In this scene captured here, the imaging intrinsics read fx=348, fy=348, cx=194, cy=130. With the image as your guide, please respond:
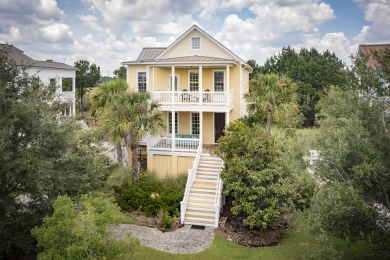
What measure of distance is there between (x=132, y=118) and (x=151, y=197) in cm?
492

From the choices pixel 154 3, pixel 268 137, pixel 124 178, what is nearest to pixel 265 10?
pixel 154 3

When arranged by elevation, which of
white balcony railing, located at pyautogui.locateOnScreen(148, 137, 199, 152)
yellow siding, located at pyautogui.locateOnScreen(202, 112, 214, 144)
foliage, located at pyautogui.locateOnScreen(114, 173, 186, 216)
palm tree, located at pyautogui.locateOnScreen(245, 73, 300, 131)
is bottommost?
foliage, located at pyautogui.locateOnScreen(114, 173, 186, 216)

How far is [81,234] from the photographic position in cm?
969

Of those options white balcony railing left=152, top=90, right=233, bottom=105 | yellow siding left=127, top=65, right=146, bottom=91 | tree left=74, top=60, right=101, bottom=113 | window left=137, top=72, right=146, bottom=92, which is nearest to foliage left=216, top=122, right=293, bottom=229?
white balcony railing left=152, top=90, right=233, bottom=105

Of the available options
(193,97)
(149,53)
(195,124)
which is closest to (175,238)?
(193,97)

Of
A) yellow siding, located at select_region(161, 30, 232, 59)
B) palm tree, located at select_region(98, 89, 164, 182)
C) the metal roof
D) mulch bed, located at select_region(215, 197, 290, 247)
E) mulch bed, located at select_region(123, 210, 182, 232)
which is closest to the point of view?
mulch bed, located at select_region(215, 197, 290, 247)

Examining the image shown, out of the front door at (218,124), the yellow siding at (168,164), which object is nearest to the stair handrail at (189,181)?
the yellow siding at (168,164)

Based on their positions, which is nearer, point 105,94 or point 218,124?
point 105,94

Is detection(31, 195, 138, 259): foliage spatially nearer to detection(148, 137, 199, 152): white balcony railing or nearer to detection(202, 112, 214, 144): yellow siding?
detection(148, 137, 199, 152): white balcony railing

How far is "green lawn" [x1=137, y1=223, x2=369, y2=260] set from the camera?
48.1ft

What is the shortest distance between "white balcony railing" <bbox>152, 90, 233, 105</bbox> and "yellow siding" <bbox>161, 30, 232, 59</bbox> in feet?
11.0

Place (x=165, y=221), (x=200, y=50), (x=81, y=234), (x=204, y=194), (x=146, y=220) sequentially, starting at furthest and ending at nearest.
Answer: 1. (x=200, y=50)
2. (x=204, y=194)
3. (x=146, y=220)
4. (x=165, y=221)
5. (x=81, y=234)

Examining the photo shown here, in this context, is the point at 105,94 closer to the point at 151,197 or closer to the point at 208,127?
the point at 151,197

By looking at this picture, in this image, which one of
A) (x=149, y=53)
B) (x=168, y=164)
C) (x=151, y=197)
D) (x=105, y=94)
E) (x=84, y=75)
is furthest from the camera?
(x=84, y=75)
